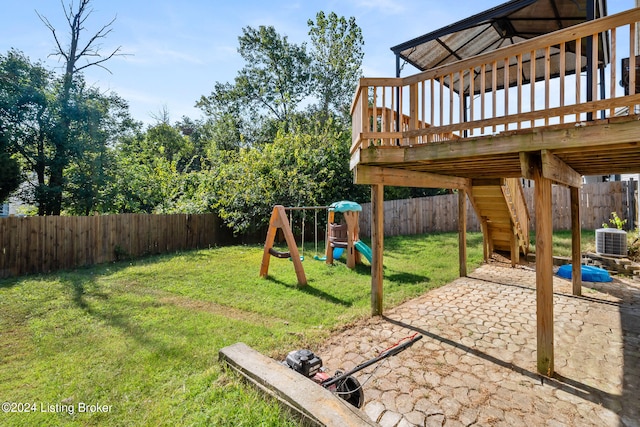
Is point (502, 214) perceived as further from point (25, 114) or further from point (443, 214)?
point (25, 114)

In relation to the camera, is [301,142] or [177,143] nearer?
[301,142]

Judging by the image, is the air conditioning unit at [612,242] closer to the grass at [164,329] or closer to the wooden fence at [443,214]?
the grass at [164,329]

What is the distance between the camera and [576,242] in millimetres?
4676

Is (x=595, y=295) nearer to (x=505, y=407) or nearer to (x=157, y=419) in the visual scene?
(x=505, y=407)

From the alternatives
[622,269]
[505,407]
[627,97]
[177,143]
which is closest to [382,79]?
[627,97]

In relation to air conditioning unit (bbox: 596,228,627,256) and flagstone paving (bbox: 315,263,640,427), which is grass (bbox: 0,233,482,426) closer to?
flagstone paving (bbox: 315,263,640,427)

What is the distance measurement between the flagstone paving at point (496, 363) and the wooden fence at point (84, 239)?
301 inches

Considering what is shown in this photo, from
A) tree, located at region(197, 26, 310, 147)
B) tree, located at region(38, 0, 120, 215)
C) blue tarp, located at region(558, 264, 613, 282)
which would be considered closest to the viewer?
blue tarp, located at region(558, 264, 613, 282)

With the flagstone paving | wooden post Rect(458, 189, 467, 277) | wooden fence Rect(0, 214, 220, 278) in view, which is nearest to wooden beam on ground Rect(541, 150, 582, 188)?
the flagstone paving

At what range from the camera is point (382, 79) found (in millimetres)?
3693

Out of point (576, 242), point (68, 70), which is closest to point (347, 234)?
point (576, 242)

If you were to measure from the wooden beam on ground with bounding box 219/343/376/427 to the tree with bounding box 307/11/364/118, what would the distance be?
1797 cm

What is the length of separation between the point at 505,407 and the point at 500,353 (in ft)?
3.04

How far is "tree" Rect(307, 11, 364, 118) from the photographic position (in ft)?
58.5
